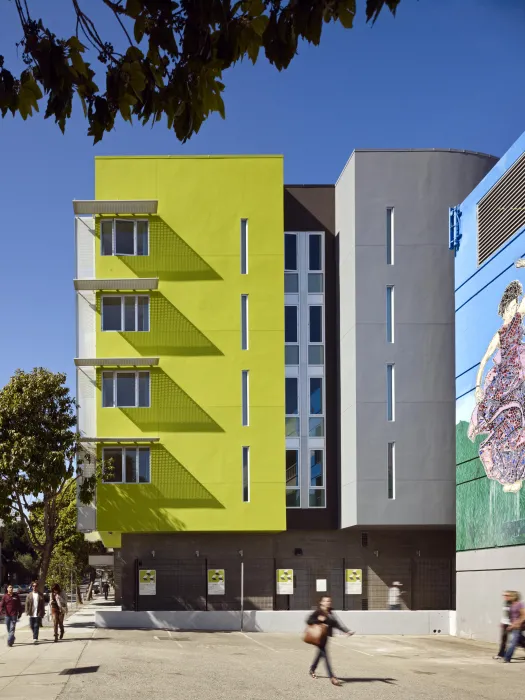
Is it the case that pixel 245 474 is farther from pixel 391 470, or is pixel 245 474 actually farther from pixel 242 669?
pixel 242 669

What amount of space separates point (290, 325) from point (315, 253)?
3.30 m

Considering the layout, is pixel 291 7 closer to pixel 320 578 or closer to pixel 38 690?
pixel 38 690

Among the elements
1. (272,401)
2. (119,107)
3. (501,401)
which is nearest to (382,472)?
(272,401)

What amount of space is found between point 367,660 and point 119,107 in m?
22.9

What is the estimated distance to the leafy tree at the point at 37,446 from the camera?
39.5 meters

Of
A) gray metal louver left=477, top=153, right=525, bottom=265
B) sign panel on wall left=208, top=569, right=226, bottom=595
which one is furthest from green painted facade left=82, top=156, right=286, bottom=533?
gray metal louver left=477, top=153, right=525, bottom=265

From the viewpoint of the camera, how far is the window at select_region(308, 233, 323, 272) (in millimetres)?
46188

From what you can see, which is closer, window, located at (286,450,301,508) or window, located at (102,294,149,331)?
window, located at (102,294,149,331)

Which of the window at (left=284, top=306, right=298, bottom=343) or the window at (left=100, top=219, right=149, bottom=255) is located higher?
the window at (left=100, top=219, right=149, bottom=255)

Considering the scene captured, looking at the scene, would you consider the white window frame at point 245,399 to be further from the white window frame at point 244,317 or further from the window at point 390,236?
the window at point 390,236

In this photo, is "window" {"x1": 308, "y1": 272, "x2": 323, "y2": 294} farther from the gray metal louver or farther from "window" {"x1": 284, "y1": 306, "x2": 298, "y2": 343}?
the gray metal louver

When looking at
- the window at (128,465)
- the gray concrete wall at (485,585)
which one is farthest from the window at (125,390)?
the gray concrete wall at (485,585)

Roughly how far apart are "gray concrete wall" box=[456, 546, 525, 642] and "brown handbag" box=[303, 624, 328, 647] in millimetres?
12292

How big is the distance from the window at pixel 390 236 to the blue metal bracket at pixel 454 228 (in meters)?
2.90
